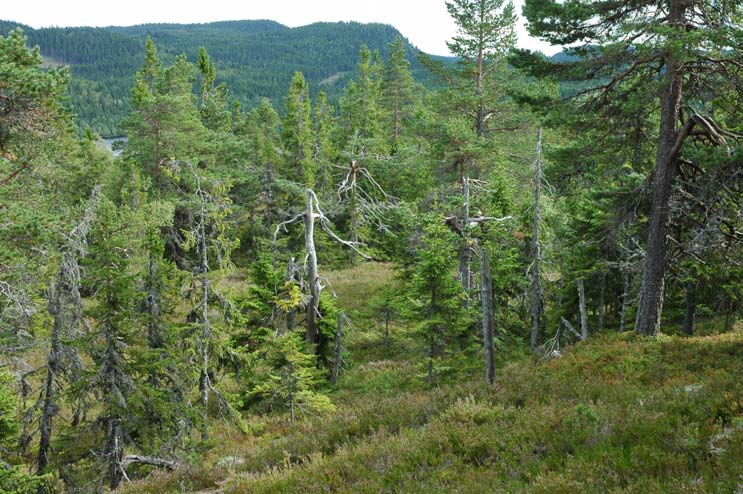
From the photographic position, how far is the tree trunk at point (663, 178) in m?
10.7

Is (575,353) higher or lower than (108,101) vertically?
lower

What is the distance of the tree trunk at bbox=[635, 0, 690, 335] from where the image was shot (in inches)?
423

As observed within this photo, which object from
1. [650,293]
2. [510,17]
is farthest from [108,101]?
[650,293]

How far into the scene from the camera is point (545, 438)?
24.0 ft

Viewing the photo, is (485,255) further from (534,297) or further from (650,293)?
(534,297)

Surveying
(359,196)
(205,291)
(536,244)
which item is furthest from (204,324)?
(359,196)

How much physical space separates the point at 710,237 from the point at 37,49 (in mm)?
16142

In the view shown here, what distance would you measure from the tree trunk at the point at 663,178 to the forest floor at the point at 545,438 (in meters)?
1.13

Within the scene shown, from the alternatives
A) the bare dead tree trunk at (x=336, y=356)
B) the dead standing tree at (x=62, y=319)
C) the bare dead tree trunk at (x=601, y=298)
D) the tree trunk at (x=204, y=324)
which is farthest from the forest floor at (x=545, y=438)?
the bare dead tree trunk at (x=601, y=298)

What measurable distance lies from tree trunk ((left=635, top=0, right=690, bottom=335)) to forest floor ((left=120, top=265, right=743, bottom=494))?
113 cm

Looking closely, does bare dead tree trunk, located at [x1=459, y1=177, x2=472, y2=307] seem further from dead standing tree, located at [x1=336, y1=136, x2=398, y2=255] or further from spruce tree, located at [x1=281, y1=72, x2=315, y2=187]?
spruce tree, located at [x1=281, y1=72, x2=315, y2=187]

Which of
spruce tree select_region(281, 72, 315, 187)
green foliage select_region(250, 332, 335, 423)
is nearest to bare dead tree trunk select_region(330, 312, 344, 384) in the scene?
green foliage select_region(250, 332, 335, 423)

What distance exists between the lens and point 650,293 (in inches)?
493

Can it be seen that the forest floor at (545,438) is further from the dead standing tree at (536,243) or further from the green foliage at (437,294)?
the dead standing tree at (536,243)
